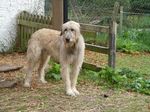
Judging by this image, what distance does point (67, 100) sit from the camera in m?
7.01

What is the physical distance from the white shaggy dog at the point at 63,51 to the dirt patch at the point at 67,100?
28 cm

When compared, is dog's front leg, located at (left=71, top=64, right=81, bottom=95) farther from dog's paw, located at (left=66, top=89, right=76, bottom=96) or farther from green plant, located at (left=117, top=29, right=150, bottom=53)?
green plant, located at (left=117, top=29, right=150, bottom=53)

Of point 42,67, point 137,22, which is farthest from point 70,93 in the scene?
point 137,22

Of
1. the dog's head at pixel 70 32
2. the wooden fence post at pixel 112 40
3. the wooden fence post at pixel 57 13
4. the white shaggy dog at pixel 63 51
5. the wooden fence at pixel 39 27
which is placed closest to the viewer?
the dog's head at pixel 70 32

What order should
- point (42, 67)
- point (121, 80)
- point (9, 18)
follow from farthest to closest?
point (9, 18) → point (42, 67) → point (121, 80)

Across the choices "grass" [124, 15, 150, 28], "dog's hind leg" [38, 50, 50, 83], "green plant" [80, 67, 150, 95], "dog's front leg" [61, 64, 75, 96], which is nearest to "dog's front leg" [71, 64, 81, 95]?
"dog's front leg" [61, 64, 75, 96]

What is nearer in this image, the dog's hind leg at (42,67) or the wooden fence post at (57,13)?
the dog's hind leg at (42,67)

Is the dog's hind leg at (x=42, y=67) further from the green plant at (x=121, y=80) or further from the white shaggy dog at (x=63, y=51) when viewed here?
the green plant at (x=121, y=80)

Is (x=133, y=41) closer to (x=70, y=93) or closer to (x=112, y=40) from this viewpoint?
(x=112, y=40)

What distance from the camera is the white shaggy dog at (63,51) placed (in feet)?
22.9

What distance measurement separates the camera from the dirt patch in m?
6.55

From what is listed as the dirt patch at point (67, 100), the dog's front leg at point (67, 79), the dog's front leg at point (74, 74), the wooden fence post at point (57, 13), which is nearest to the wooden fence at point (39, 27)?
the wooden fence post at point (57, 13)

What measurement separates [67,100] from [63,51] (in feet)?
3.06

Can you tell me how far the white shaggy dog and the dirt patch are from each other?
0.28 meters
